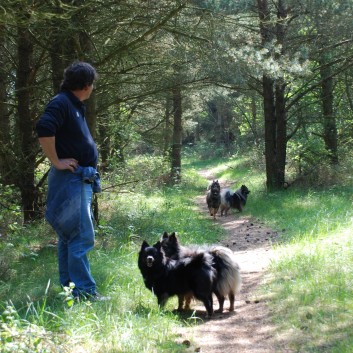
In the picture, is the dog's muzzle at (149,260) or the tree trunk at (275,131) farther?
the tree trunk at (275,131)

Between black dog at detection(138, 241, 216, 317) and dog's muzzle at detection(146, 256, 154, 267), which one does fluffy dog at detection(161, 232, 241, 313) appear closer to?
black dog at detection(138, 241, 216, 317)

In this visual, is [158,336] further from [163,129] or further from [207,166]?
[207,166]

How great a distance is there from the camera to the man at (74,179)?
15.6 ft

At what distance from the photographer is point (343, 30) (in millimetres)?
14047

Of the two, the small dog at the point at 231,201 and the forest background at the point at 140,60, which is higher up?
the forest background at the point at 140,60

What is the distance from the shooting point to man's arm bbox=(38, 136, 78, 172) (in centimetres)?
455

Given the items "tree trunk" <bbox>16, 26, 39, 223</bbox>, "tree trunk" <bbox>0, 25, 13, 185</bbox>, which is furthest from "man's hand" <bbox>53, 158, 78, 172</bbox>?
"tree trunk" <bbox>16, 26, 39, 223</bbox>

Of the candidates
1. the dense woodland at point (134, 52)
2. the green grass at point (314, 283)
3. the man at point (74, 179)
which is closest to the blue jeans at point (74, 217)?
the man at point (74, 179)

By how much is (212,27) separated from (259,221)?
222 inches

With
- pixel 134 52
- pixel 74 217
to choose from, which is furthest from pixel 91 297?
pixel 134 52

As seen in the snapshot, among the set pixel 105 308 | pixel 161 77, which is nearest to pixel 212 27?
pixel 161 77

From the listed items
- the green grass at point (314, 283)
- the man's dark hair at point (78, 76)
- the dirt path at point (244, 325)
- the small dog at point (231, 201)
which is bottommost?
the dirt path at point (244, 325)

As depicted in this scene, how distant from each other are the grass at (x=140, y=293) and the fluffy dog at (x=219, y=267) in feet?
1.42

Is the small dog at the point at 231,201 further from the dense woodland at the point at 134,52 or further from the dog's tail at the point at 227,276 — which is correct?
the dog's tail at the point at 227,276
